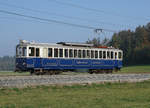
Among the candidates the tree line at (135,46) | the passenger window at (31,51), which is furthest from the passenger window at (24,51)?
the tree line at (135,46)

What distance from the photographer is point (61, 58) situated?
31031 millimetres

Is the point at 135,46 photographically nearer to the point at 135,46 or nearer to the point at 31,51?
the point at 135,46

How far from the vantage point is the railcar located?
29094 mm

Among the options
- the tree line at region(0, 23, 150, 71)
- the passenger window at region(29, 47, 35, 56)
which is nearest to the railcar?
the passenger window at region(29, 47, 35, 56)

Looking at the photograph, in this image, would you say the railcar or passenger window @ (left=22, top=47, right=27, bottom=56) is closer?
passenger window @ (left=22, top=47, right=27, bottom=56)

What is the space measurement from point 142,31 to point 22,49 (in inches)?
3221

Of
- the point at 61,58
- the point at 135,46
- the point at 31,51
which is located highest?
the point at 135,46

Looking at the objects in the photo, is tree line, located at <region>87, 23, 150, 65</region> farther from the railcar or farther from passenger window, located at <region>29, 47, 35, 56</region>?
passenger window, located at <region>29, 47, 35, 56</region>

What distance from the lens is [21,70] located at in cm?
2958

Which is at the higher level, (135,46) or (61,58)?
(135,46)

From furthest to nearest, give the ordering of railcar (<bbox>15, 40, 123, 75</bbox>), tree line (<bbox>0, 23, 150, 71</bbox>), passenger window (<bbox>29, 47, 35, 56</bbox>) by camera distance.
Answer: tree line (<bbox>0, 23, 150, 71</bbox>), railcar (<bbox>15, 40, 123, 75</bbox>), passenger window (<bbox>29, 47, 35, 56</bbox>)

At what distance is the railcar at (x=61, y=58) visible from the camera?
1145 inches

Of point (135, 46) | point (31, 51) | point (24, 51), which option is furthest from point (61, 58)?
point (135, 46)

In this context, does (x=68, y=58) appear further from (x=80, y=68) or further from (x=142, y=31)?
(x=142, y=31)
